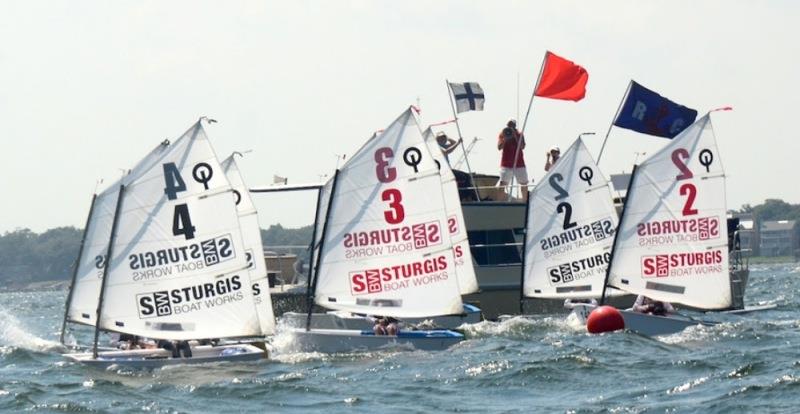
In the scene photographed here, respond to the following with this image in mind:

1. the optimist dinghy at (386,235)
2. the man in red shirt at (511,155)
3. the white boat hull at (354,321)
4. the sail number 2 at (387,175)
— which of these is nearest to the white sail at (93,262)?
the optimist dinghy at (386,235)

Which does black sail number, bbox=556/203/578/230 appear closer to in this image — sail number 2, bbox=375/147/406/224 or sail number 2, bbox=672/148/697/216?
sail number 2, bbox=672/148/697/216

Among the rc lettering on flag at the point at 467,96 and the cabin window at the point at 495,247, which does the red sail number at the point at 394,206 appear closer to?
the cabin window at the point at 495,247

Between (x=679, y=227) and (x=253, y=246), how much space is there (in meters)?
10.8

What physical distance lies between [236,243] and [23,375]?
17.7ft

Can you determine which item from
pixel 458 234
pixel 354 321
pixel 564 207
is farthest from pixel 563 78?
pixel 354 321

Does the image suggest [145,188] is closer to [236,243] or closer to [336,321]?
[236,243]

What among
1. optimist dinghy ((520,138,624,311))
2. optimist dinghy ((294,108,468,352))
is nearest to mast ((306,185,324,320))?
optimist dinghy ((294,108,468,352))

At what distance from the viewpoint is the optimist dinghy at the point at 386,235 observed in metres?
38.4

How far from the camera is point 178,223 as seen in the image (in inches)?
1371

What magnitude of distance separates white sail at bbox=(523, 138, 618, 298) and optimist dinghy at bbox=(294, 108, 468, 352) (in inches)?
349

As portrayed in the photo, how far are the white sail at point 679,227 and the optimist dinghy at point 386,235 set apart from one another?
20.2ft

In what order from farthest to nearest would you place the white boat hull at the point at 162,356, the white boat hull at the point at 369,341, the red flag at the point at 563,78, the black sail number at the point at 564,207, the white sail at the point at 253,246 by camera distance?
the red flag at the point at 563,78, the black sail number at the point at 564,207, the white boat hull at the point at 369,341, the white sail at the point at 253,246, the white boat hull at the point at 162,356

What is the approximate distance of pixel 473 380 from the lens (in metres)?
31.7

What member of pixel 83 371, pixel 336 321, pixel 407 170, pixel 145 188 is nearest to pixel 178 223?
pixel 145 188
